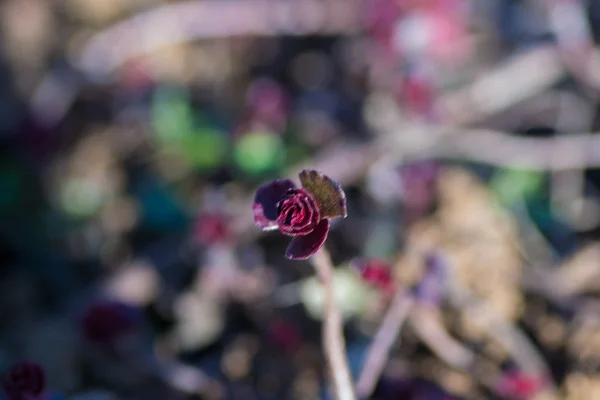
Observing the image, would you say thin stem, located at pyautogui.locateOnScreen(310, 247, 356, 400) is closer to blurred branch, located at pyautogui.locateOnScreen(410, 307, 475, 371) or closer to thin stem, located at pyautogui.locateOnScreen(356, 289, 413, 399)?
thin stem, located at pyautogui.locateOnScreen(356, 289, 413, 399)

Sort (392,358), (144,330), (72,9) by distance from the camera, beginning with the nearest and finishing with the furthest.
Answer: (392,358)
(144,330)
(72,9)

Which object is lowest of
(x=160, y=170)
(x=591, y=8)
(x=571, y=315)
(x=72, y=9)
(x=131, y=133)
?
(x=571, y=315)

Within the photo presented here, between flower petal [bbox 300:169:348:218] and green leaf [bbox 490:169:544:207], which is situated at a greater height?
flower petal [bbox 300:169:348:218]

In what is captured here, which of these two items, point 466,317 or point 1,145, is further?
point 1,145

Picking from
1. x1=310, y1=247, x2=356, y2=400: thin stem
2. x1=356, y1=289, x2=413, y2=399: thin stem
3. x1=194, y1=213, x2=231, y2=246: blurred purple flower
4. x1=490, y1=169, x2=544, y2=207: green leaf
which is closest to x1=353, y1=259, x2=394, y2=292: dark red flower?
x1=356, y1=289, x2=413, y2=399: thin stem

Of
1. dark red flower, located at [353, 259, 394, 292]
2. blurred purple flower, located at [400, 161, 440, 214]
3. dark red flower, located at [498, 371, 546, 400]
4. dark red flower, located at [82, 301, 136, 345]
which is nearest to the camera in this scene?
dark red flower, located at [353, 259, 394, 292]

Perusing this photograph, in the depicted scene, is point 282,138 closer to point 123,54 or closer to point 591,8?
point 123,54

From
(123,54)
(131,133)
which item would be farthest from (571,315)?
(123,54)

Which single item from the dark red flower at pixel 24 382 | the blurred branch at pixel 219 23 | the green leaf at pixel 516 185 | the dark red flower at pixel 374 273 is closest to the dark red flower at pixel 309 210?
the dark red flower at pixel 374 273

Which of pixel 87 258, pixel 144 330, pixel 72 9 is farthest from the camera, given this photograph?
pixel 72 9
